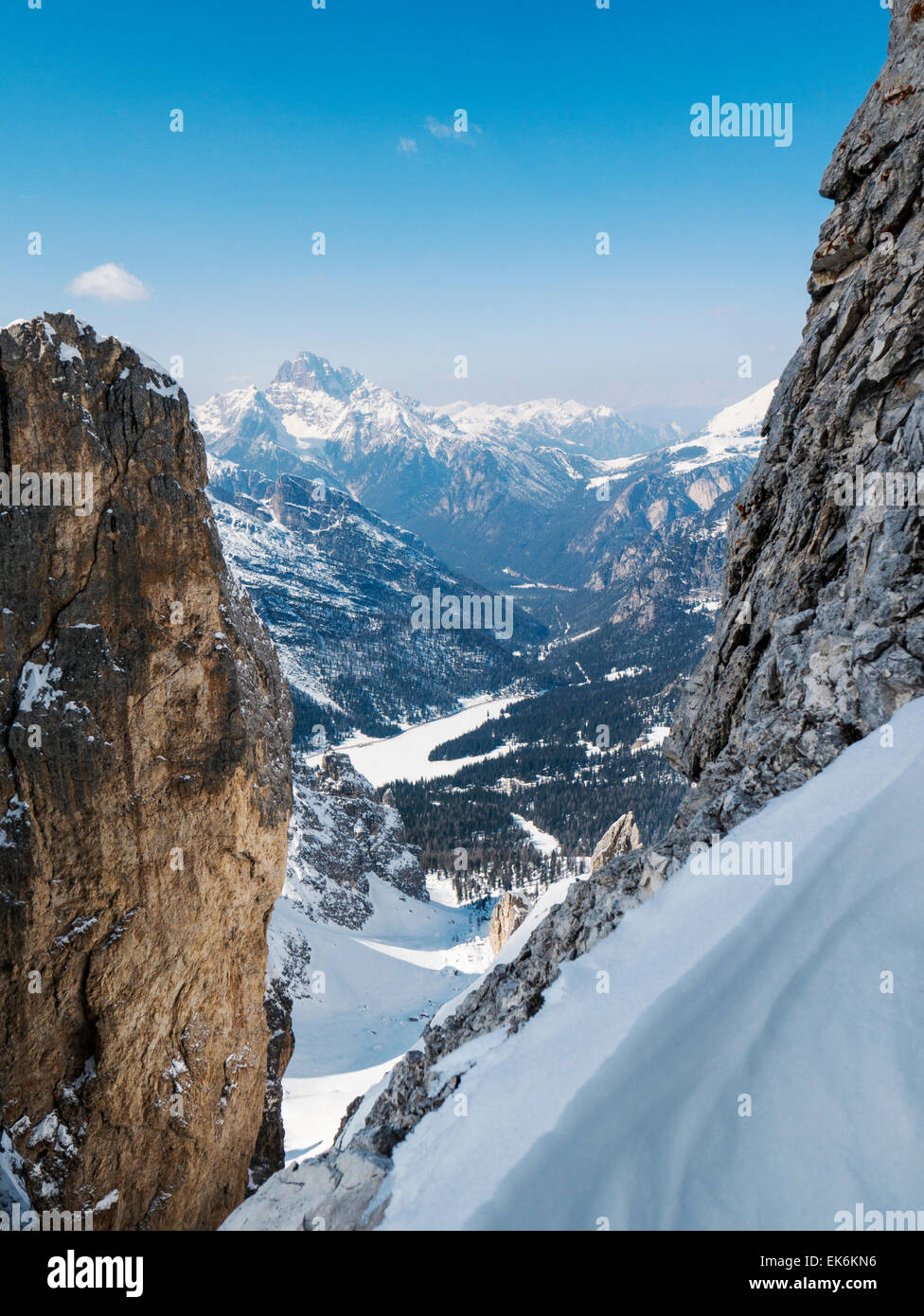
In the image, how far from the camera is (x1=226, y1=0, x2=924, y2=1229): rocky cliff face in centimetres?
1054

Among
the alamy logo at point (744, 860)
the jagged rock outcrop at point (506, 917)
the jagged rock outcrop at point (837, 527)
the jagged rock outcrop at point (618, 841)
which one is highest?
the jagged rock outcrop at point (837, 527)

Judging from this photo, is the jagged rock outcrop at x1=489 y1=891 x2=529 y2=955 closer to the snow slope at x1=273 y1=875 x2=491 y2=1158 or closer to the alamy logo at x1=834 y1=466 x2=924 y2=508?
the snow slope at x1=273 y1=875 x2=491 y2=1158

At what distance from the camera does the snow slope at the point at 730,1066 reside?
633 centimetres

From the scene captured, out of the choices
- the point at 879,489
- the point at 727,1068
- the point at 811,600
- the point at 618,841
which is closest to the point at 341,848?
the point at 618,841

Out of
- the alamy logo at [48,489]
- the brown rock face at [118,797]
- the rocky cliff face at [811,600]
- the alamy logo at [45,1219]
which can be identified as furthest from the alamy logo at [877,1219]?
the alamy logo at [48,489]

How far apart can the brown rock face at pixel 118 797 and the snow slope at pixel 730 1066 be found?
11504mm

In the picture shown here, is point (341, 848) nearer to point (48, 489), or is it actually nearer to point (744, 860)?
point (48, 489)

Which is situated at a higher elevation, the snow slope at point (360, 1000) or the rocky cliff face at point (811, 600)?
the rocky cliff face at point (811, 600)

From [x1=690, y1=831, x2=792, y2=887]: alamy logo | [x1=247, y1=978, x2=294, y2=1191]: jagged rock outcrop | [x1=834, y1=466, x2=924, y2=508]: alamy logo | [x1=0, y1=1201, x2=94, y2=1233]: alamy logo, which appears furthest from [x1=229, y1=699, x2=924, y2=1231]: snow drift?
[x1=247, y1=978, x2=294, y2=1191]: jagged rock outcrop

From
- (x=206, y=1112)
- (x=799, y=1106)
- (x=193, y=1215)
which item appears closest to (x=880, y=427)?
(x=799, y=1106)

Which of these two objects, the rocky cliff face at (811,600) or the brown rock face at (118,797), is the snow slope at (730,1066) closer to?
the rocky cliff face at (811,600)

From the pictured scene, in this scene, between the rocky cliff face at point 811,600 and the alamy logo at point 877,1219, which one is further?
the rocky cliff face at point 811,600
